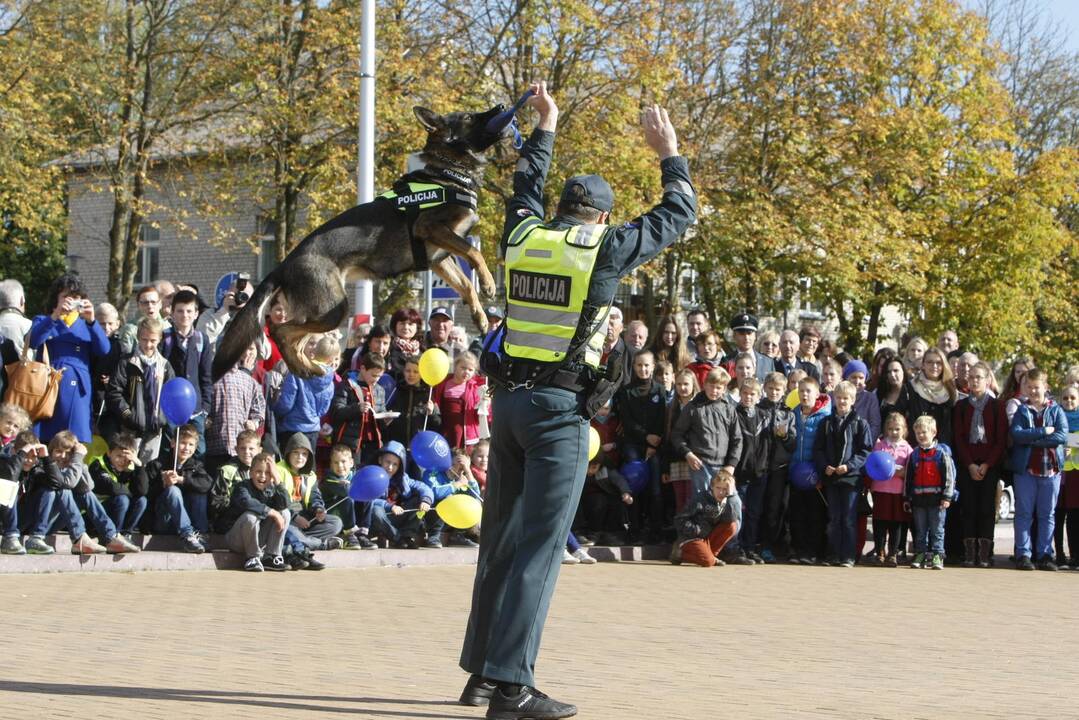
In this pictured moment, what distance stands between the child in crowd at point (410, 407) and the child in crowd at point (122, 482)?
7.69 ft

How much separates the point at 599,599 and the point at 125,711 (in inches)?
219

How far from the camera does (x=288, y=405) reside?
43.5 feet

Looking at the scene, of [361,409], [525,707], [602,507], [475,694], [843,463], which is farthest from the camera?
[602,507]

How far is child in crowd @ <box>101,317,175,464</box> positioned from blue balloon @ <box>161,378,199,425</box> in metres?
0.44

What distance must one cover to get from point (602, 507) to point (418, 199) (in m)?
9.81

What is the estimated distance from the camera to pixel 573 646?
8.08 m

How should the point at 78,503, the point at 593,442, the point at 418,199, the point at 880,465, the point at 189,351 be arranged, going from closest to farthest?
1. the point at 418,199
2. the point at 593,442
3. the point at 78,503
4. the point at 189,351
5. the point at 880,465

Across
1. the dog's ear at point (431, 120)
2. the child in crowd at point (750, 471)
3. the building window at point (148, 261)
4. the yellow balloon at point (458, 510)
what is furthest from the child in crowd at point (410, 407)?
the building window at point (148, 261)

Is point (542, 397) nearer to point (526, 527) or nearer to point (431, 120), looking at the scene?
point (526, 527)

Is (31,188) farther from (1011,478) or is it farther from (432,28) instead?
(1011,478)

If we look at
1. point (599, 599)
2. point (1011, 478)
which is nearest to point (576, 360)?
point (599, 599)

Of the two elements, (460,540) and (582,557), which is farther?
(460,540)

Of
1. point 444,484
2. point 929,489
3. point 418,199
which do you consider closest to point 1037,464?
point 929,489

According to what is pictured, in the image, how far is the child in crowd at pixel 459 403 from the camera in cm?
1404
